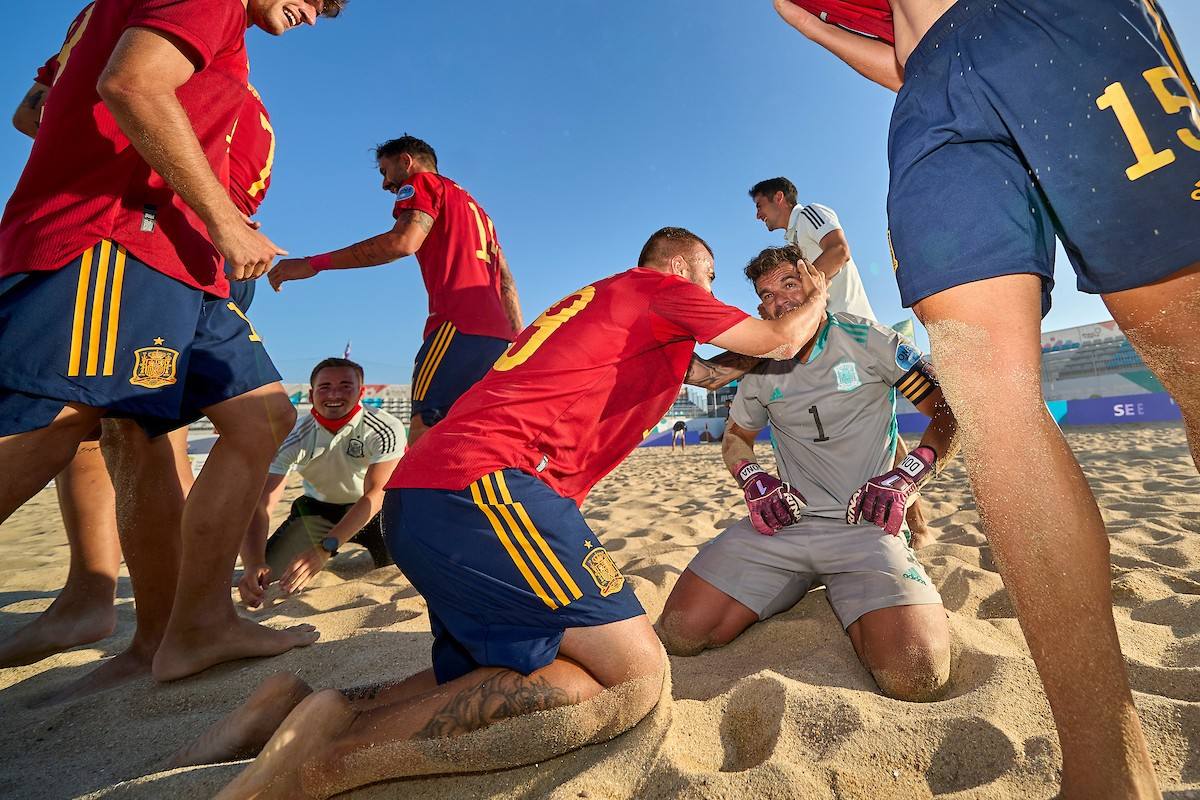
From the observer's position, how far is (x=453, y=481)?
1.43 metres

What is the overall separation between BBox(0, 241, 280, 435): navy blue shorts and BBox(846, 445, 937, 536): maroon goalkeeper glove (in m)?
2.32

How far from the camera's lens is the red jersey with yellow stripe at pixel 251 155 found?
84.8 inches

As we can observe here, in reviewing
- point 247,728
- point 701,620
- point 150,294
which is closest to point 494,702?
point 247,728

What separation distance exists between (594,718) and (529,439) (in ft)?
2.28

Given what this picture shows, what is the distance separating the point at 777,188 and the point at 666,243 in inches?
95.8

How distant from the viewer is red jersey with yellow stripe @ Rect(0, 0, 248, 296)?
1488 millimetres

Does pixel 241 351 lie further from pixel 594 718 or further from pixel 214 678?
pixel 594 718

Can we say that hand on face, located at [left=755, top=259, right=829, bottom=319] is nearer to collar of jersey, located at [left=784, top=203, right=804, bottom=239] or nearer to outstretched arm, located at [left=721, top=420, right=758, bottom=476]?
outstretched arm, located at [left=721, top=420, right=758, bottom=476]

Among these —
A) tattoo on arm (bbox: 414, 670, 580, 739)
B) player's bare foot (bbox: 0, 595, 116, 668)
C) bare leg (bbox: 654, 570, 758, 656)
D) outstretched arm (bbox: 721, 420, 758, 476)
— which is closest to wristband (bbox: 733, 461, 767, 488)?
outstretched arm (bbox: 721, 420, 758, 476)

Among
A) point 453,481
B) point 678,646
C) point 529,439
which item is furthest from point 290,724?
point 678,646

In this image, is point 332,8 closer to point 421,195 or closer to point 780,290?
point 421,195

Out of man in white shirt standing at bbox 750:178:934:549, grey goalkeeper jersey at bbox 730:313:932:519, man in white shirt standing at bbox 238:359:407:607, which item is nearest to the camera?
grey goalkeeper jersey at bbox 730:313:932:519

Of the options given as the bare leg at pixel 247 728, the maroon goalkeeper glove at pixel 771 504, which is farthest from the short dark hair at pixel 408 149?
the bare leg at pixel 247 728

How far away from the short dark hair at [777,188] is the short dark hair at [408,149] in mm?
2373
